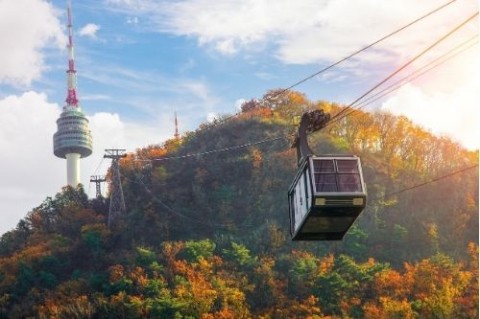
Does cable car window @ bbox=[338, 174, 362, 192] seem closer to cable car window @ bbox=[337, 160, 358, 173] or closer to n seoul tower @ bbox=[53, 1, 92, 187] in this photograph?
cable car window @ bbox=[337, 160, 358, 173]

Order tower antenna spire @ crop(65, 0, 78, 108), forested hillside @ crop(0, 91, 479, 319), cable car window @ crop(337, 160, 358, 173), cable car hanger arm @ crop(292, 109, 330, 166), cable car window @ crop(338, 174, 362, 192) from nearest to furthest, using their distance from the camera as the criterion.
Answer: cable car window @ crop(338, 174, 362, 192), cable car window @ crop(337, 160, 358, 173), cable car hanger arm @ crop(292, 109, 330, 166), forested hillside @ crop(0, 91, 479, 319), tower antenna spire @ crop(65, 0, 78, 108)

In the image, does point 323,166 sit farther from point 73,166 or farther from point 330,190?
point 73,166

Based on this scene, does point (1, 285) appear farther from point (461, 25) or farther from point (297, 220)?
point (461, 25)

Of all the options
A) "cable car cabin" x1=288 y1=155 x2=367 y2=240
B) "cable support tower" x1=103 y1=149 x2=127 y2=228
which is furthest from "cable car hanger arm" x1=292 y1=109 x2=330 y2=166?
"cable support tower" x1=103 y1=149 x2=127 y2=228

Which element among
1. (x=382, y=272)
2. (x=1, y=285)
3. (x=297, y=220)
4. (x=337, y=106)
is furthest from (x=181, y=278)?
(x=337, y=106)

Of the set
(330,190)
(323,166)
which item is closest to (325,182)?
(330,190)
